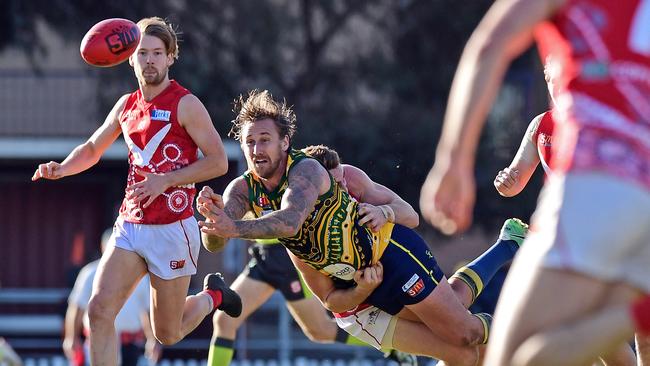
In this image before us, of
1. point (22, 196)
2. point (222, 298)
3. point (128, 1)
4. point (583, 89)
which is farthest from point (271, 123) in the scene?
point (22, 196)

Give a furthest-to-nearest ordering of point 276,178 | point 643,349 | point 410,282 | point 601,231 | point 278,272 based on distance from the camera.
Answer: point 278,272 < point 410,282 < point 276,178 < point 643,349 < point 601,231

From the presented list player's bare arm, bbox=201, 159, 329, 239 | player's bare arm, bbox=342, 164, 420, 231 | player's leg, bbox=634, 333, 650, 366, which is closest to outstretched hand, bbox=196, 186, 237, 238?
player's bare arm, bbox=201, 159, 329, 239

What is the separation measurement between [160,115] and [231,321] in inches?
108

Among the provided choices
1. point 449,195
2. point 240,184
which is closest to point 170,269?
point 240,184

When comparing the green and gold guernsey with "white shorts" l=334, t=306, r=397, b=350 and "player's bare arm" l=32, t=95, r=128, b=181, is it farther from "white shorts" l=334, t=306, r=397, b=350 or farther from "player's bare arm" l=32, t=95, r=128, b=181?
"player's bare arm" l=32, t=95, r=128, b=181

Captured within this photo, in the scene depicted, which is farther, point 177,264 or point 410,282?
point 177,264

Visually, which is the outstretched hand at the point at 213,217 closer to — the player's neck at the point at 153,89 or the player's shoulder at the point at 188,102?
the player's shoulder at the point at 188,102

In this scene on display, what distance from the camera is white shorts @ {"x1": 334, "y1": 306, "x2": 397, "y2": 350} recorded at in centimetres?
661

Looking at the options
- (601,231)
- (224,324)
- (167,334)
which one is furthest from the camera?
(224,324)

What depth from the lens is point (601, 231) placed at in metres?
3.62

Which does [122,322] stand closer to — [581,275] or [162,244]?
[162,244]

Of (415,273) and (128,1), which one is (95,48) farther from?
(128,1)

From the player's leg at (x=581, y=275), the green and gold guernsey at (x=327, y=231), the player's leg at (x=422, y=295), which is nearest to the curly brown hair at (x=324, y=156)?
the green and gold guernsey at (x=327, y=231)

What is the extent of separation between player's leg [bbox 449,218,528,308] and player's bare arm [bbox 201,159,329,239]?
1305 millimetres
